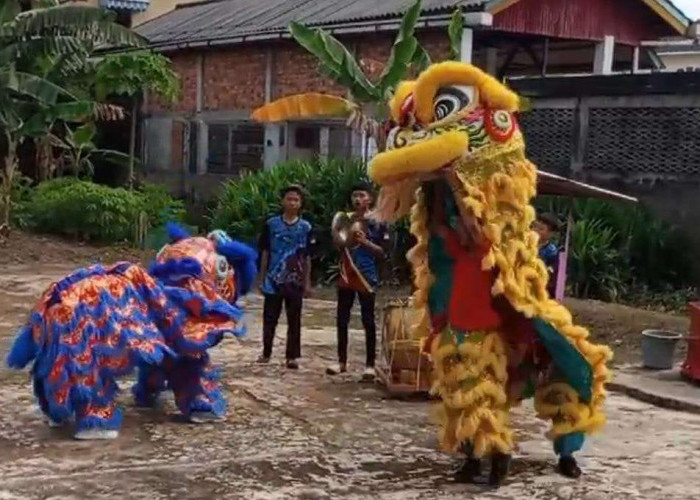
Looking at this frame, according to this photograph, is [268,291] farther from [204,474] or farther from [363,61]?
[363,61]

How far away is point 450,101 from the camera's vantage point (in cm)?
577

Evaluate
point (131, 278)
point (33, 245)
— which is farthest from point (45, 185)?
point (131, 278)

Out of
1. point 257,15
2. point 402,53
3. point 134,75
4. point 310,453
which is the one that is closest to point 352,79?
point 402,53

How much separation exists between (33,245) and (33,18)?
3483 millimetres

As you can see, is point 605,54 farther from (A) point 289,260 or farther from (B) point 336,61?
(A) point 289,260

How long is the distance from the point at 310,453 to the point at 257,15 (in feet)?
50.9

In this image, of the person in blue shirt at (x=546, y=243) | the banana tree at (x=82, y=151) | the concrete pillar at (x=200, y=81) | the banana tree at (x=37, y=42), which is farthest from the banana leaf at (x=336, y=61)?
the concrete pillar at (x=200, y=81)

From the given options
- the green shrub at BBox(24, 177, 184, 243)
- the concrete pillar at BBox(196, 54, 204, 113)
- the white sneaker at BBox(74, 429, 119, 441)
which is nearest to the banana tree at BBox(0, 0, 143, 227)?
the green shrub at BBox(24, 177, 184, 243)

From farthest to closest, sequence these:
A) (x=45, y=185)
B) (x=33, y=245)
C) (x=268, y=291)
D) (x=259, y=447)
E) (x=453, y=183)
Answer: (x=45, y=185) < (x=33, y=245) < (x=268, y=291) < (x=259, y=447) < (x=453, y=183)

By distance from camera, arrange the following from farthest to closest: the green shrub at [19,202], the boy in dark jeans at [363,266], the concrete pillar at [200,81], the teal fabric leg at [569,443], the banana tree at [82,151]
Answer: the concrete pillar at [200,81], the banana tree at [82,151], the green shrub at [19,202], the boy in dark jeans at [363,266], the teal fabric leg at [569,443]

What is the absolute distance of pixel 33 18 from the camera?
50.7 ft

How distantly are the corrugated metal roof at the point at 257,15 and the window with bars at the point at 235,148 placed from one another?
5.15 ft

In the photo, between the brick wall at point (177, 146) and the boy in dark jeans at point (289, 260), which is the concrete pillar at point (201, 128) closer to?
the brick wall at point (177, 146)

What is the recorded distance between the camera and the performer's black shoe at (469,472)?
5809mm
